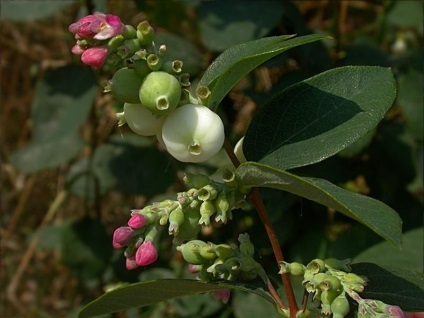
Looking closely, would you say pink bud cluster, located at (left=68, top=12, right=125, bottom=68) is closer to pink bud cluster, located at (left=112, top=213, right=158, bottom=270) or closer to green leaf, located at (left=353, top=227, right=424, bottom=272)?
pink bud cluster, located at (left=112, top=213, right=158, bottom=270)

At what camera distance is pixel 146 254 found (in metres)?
0.93

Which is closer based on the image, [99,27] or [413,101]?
[99,27]

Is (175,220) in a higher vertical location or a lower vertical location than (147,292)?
higher

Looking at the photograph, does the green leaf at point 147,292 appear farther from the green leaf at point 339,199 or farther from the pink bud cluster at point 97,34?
the pink bud cluster at point 97,34

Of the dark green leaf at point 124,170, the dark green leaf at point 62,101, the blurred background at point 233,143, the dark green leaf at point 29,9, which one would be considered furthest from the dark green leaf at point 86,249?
the dark green leaf at point 29,9

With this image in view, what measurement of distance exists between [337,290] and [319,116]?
0.74 ft

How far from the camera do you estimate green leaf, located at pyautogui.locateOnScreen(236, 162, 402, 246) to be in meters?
0.81

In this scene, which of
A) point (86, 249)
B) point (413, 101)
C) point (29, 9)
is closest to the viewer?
point (413, 101)

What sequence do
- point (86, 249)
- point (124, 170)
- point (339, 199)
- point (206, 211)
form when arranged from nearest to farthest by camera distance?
point (339, 199) → point (206, 211) → point (124, 170) → point (86, 249)

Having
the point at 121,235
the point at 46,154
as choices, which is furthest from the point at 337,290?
the point at 46,154

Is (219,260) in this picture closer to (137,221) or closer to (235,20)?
(137,221)

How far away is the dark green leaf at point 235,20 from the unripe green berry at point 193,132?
0.85m

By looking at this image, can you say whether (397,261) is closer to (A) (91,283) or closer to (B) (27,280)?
(A) (91,283)

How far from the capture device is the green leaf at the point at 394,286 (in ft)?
3.33
